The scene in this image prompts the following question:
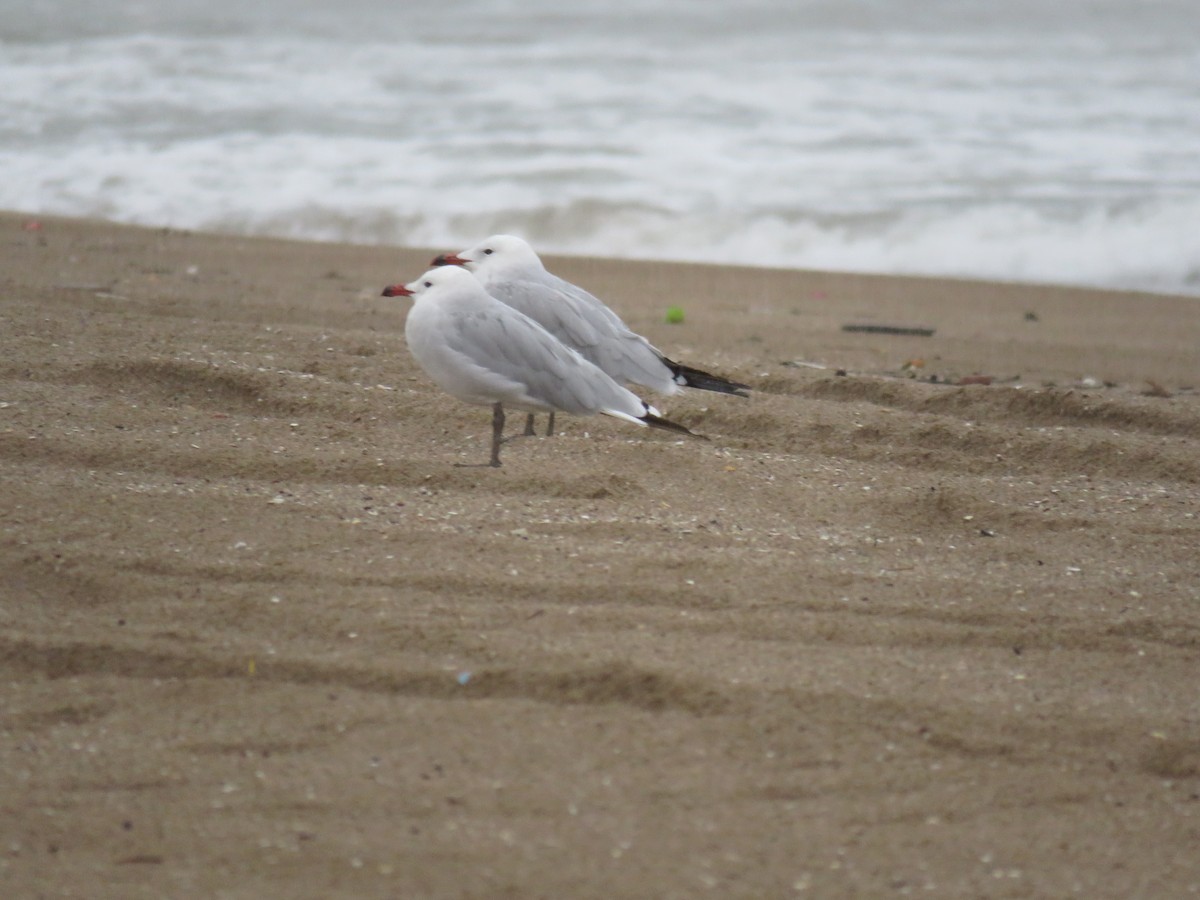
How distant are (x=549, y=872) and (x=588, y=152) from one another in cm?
993

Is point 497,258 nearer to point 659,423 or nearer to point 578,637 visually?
point 659,423

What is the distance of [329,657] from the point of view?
285 cm

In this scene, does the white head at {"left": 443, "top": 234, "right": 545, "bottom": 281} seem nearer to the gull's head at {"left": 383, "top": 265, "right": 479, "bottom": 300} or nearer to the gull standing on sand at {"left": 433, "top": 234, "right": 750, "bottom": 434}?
the gull standing on sand at {"left": 433, "top": 234, "right": 750, "bottom": 434}

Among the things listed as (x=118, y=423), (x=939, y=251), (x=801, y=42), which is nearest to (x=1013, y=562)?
(x=118, y=423)

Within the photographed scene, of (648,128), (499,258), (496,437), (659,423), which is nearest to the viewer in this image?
(496,437)

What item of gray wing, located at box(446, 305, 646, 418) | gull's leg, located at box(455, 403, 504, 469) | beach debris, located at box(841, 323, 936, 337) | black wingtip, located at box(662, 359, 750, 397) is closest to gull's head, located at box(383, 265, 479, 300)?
gray wing, located at box(446, 305, 646, 418)

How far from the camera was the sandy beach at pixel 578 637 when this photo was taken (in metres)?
2.35

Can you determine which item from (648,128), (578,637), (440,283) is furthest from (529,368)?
(648,128)

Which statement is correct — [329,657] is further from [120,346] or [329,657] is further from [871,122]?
[871,122]

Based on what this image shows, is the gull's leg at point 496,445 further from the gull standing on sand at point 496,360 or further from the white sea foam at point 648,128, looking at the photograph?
the white sea foam at point 648,128

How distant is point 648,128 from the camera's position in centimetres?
1269

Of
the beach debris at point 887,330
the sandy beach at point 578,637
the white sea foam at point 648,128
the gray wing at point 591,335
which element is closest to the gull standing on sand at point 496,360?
the sandy beach at point 578,637

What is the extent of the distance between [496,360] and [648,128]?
8.97 metres

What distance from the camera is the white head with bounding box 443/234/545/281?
499cm
